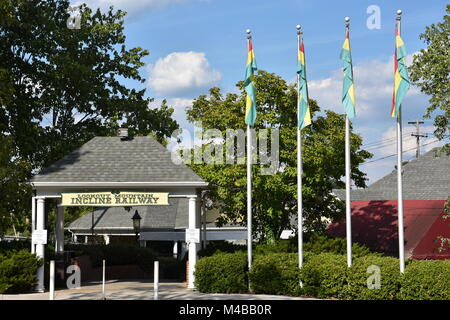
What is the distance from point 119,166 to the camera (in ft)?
93.5

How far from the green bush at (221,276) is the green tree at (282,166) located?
21.2ft

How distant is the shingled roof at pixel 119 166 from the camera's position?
2731 cm

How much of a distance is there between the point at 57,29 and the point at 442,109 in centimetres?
2226

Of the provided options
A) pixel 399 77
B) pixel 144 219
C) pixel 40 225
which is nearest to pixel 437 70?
pixel 399 77

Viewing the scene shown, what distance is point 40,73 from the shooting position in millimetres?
39531

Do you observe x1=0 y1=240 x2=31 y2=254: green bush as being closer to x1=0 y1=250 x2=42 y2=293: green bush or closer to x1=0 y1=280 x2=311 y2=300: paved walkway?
x1=0 y1=250 x2=42 y2=293: green bush

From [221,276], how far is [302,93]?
700 centimetres

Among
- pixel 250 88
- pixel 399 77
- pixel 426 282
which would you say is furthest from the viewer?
pixel 250 88

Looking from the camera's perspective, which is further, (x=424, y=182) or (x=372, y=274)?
(x=424, y=182)

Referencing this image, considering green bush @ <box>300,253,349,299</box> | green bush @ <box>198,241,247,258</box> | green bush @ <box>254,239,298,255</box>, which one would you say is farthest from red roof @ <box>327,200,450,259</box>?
green bush @ <box>300,253,349,299</box>

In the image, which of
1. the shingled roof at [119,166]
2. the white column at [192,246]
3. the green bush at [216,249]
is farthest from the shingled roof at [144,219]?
the white column at [192,246]

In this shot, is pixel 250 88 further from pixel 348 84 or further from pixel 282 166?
pixel 282 166

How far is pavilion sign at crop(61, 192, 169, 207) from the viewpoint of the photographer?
26.9 m
